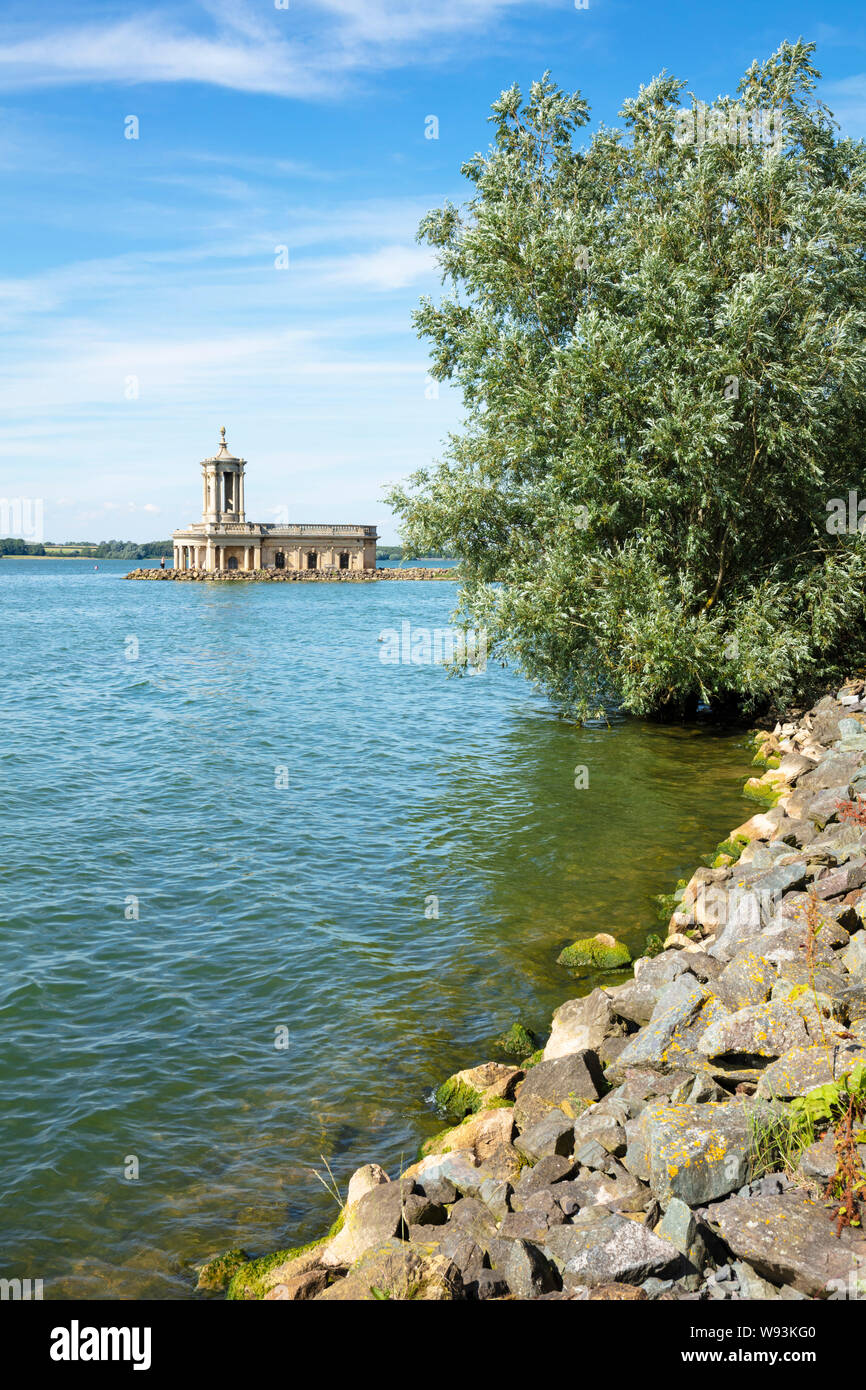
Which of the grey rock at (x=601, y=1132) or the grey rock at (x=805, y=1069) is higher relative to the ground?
the grey rock at (x=805, y=1069)

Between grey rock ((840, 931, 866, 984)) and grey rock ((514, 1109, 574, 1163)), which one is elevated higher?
grey rock ((840, 931, 866, 984))

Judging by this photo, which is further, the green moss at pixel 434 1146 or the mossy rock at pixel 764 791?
the mossy rock at pixel 764 791

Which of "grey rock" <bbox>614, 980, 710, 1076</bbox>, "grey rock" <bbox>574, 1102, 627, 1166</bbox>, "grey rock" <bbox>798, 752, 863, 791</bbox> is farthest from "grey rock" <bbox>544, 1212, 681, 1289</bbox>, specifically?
"grey rock" <bbox>798, 752, 863, 791</bbox>

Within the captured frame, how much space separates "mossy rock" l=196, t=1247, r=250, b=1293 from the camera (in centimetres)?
873

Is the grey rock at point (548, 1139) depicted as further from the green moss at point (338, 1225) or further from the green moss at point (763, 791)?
the green moss at point (763, 791)

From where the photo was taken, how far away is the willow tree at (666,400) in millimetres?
26750

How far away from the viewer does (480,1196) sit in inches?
355

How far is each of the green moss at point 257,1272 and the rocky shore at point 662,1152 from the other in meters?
0.02

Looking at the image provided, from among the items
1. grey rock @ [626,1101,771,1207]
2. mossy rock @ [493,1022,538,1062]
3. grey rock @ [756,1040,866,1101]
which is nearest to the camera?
grey rock @ [626,1101,771,1207]

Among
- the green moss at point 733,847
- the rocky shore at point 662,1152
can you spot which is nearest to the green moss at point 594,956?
the rocky shore at point 662,1152

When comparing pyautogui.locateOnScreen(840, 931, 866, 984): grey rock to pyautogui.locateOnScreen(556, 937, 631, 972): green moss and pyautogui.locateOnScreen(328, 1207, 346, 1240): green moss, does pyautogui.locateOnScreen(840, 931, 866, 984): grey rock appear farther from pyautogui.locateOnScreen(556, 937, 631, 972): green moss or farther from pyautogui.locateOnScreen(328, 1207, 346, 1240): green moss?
pyautogui.locateOnScreen(328, 1207, 346, 1240): green moss

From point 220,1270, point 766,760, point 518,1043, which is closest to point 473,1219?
point 220,1270

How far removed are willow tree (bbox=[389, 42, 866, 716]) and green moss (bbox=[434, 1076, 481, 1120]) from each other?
1696 cm

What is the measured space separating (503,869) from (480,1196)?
11051 millimetres
